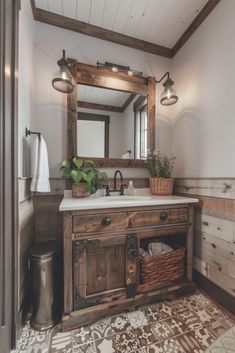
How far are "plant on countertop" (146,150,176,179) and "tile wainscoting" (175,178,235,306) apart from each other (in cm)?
25

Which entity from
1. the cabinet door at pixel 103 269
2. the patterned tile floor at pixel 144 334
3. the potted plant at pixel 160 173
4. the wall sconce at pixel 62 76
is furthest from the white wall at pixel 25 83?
the potted plant at pixel 160 173

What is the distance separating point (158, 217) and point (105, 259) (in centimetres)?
50

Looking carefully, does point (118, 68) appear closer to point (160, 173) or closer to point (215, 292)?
point (160, 173)

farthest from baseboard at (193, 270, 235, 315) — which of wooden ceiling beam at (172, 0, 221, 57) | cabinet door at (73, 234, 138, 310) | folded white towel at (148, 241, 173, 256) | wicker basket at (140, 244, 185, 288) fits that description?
wooden ceiling beam at (172, 0, 221, 57)

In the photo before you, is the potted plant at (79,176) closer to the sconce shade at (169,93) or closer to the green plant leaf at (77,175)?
the green plant leaf at (77,175)

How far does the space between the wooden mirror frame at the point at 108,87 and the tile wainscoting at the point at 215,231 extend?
69cm

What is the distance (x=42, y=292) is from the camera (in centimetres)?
120

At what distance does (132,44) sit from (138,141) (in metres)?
1.01

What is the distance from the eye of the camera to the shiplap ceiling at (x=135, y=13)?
1.53 meters

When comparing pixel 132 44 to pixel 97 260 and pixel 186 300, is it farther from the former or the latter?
pixel 186 300

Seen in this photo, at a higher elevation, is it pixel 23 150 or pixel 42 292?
pixel 23 150

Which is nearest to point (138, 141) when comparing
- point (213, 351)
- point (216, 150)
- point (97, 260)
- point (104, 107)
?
point (104, 107)

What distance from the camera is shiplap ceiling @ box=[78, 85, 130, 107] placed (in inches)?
68.5

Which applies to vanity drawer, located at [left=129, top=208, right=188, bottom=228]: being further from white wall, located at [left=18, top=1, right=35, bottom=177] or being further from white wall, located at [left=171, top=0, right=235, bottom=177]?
white wall, located at [left=18, top=1, right=35, bottom=177]
